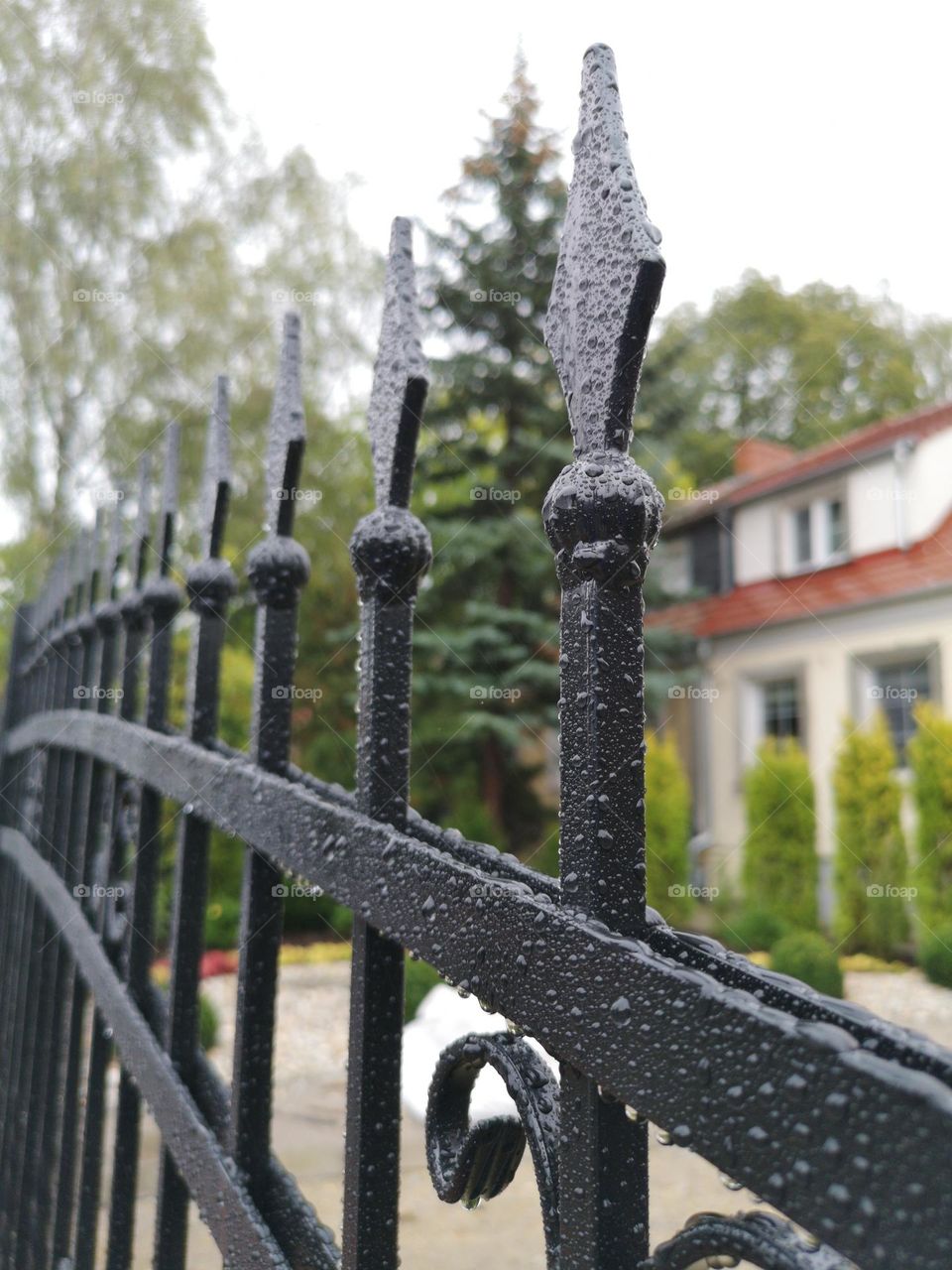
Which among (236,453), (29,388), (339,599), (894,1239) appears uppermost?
(29,388)

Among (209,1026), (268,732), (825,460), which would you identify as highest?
(825,460)

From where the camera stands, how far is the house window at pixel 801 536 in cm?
1223

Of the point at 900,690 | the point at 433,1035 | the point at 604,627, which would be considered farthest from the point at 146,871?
the point at 900,690

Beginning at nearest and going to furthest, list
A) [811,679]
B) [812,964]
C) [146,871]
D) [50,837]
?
1. [146,871]
2. [50,837]
3. [812,964]
4. [811,679]

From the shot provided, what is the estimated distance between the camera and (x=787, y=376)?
62.7ft

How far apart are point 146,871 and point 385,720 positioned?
70 cm

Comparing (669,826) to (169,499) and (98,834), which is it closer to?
(98,834)

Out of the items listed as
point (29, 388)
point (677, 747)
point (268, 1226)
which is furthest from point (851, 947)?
point (29, 388)

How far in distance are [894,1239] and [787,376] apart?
20.4m

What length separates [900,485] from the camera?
35.0ft

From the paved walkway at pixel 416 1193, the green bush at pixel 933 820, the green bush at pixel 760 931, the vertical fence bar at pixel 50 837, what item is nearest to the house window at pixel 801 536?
the green bush at pixel 933 820

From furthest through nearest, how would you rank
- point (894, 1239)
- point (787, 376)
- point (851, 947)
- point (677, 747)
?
point (787, 376)
point (677, 747)
point (851, 947)
point (894, 1239)

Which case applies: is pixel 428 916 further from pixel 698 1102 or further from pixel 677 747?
pixel 677 747

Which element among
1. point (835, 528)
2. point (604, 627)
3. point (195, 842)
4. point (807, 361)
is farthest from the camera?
point (807, 361)
